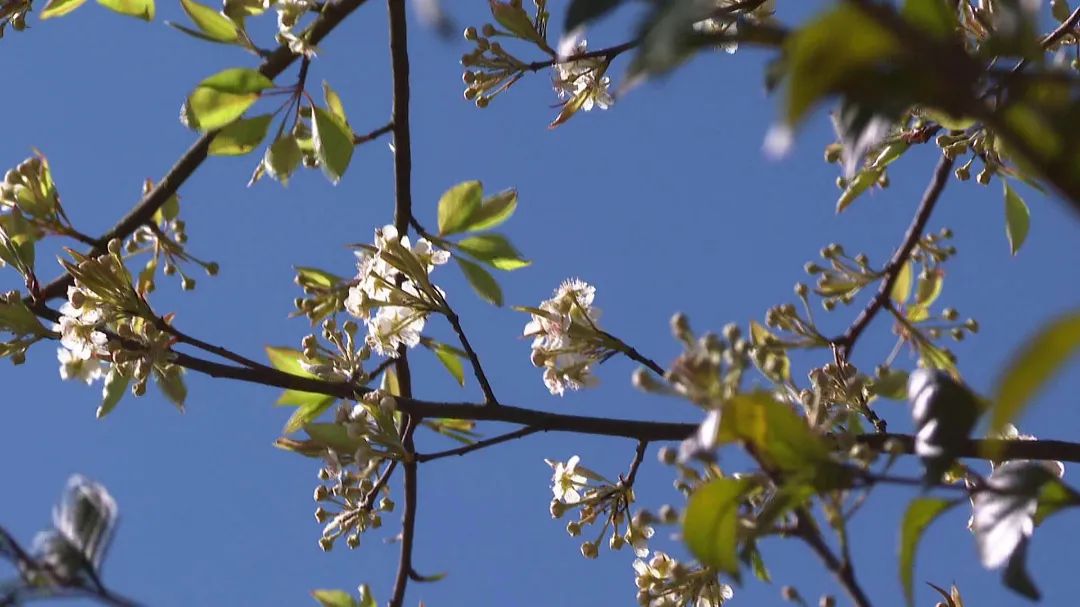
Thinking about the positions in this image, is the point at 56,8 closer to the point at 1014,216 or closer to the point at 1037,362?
the point at 1014,216

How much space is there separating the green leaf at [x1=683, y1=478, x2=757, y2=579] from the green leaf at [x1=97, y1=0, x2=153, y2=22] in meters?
1.40

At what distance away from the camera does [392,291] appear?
1.45m

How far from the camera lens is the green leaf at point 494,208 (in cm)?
170

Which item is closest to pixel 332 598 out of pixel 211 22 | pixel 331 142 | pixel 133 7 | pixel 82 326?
pixel 82 326

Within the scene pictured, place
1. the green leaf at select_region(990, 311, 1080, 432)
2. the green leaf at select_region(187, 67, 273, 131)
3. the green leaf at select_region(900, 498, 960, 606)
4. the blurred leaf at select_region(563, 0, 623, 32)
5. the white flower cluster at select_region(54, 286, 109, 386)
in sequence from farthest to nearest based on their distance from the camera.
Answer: the green leaf at select_region(187, 67, 273, 131), the white flower cluster at select_region(54, 286, 109, 386), the green leaf at select_region(900, 498, 960, 606), the blurred leaf at select_region(563, 0, 623, 32), the green leaf at select_region(990, 311, 1080, 432)

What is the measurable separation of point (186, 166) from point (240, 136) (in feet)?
0.80

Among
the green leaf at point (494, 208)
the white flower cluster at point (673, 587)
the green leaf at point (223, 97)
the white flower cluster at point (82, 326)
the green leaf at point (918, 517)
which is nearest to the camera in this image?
the green leaf at point (918, 517)

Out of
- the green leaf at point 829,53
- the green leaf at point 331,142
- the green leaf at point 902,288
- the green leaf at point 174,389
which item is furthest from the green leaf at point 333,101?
the green leaf at point 829,53

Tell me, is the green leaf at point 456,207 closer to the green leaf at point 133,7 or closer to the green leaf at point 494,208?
the green leaf at point 494,208

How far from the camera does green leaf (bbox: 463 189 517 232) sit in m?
1.70

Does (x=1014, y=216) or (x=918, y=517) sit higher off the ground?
(x=1014, y=216)

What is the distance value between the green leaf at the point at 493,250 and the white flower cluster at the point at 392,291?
0.39ft

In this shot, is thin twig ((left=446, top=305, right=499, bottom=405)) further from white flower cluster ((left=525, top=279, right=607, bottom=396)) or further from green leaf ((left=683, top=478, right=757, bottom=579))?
green leaf ((left=683, top=478, right=757, bottom=579))

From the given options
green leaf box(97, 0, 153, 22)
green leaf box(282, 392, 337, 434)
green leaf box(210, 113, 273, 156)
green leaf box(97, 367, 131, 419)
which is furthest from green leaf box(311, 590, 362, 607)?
green leaf box(97, 0, 153, 22)
